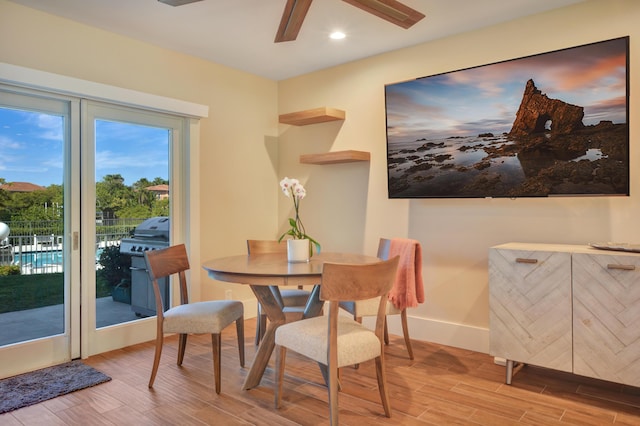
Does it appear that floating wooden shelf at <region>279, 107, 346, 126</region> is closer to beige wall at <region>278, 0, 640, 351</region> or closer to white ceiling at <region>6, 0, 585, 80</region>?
beige wall at <region>278, 0, 640, 351</region>

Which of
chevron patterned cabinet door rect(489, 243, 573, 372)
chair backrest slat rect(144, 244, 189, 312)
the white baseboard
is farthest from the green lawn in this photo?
chevron patterned cabinet door rect(489, 243, 573, 372)

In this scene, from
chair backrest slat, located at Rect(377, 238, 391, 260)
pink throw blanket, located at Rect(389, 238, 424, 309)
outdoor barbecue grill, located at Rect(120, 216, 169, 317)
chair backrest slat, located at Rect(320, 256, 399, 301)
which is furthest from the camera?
outdoor barbecue grill, located at Rect(120, 216, 169, 317)

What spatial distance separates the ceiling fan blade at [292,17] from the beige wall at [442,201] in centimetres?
157

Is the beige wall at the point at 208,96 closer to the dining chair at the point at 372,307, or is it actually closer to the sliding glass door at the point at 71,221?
the sliding glass door at the point at 71,221

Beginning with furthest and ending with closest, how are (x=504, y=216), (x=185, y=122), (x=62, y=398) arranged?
(x=185, y=122)
(x=504, y=216)
(x=62, y=398)

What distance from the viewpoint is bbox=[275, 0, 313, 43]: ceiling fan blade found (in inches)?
93.7

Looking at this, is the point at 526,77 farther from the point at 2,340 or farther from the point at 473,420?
the point at 2,340

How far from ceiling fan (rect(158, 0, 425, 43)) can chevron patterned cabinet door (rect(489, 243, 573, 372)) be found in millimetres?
1594

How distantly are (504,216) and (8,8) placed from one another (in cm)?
385

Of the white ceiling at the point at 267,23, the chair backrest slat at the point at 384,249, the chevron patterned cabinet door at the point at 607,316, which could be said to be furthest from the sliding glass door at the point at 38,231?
the chevron patterned cabinet door at the point at 607,316

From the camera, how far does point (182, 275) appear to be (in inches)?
130

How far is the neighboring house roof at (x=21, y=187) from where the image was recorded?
121 inches

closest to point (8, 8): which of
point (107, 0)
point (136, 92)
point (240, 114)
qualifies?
point (107, 0)

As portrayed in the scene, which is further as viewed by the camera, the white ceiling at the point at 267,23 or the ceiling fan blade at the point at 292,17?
the white ceiling at the point at 267,23
